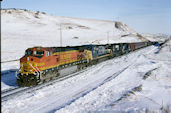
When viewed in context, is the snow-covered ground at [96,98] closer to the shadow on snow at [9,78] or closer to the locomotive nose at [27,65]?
the locomotive nose at [27,65]

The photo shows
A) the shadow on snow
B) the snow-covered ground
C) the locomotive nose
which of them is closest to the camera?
the snow-covered ground

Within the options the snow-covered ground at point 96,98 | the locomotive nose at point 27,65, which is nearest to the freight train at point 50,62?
the locomotive nose at point 27,65

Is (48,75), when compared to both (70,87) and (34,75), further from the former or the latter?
(70,87)

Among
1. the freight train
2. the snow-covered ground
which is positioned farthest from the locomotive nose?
the snow-covered ground

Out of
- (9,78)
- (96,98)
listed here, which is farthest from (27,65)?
(96,98)

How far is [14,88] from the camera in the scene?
1270 cm

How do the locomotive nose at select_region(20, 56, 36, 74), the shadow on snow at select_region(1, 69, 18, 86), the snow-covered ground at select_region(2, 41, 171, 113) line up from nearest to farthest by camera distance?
the snow-covered ground at select_region(2, 41, 171, 113) < the locomotive nose at select_region(20, 56, 36, 74) < the shadow on snow at select_region(1, 69, 18, 86)

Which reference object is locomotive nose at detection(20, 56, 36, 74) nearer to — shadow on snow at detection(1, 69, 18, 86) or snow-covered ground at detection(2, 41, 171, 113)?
shadow on snow at detection(1, 69, 18, 86)

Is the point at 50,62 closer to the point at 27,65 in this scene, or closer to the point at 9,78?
the point at 27,65

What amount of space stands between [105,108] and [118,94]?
274cm

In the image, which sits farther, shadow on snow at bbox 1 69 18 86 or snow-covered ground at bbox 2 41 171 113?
shadow on snow at bbox 1 69 18 86

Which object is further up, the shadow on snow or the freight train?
the freight train

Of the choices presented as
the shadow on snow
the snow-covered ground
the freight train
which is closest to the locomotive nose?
the freight train

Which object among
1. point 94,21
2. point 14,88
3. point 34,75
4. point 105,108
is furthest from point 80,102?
point 94,21
